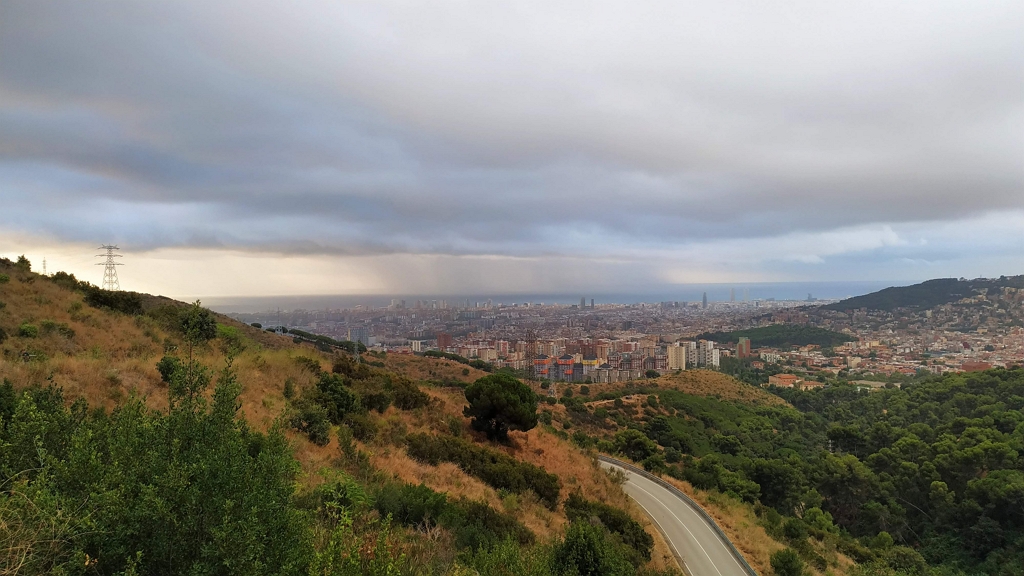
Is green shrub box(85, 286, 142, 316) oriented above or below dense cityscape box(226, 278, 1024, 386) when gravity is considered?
above

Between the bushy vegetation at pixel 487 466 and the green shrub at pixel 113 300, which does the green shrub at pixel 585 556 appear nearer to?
the bushy vegetation at pixel 487 466

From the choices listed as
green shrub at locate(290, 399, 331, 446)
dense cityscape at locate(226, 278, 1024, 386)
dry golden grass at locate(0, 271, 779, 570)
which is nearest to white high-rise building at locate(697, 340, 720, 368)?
dense cityscape at locate(226, 278, 1024, 386)

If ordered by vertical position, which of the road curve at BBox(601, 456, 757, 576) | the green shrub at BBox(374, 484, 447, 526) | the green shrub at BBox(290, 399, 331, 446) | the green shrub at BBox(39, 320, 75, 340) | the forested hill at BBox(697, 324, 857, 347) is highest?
the green shrub at BBox(39, 320, 75, 340)

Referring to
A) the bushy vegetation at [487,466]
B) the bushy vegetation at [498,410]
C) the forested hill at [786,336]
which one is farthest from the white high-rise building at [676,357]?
the bushy vegetation at [487,466]

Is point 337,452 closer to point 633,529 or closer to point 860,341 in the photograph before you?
point 633,529

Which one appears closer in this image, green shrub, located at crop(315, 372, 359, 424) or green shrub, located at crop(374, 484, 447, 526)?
green shrub, located at crop(374, 484, 447, 526)

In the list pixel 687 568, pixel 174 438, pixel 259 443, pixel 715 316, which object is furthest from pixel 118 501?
pixel 715 316

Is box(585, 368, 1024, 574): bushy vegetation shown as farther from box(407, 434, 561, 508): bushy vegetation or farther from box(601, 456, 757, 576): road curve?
box(407, 434, 561, 508): bushy vegetation
